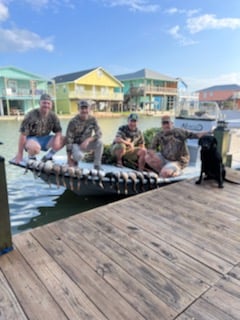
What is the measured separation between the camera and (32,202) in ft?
11.9

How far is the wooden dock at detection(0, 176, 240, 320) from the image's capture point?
1139mm

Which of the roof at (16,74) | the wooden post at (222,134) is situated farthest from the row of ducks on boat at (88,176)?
the roof at (16,74)

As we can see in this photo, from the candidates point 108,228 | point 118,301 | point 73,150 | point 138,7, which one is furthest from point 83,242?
point 138,7

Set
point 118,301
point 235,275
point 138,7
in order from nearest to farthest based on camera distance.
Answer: point 118,301 < point 235,275 < point 138,7

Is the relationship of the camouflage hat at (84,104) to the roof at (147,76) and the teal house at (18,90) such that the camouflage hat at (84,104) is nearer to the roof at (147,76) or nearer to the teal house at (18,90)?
the teal house at (18,90)

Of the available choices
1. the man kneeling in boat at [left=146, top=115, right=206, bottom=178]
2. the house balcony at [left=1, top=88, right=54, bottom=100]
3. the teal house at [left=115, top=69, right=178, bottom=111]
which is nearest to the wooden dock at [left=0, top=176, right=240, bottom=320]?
the man kneeling in boat at [left=146, top=115, right=206, bottom=178]

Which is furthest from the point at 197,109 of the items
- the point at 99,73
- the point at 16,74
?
the point at 99,73

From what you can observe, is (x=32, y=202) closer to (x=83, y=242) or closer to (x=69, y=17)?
(x=83, y=242)

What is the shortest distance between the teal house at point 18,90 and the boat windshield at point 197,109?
16.8 m

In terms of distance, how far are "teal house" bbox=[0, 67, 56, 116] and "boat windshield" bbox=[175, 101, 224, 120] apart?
55.0 ft

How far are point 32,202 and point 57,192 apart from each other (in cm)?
50

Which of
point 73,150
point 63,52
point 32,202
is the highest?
point 63,52

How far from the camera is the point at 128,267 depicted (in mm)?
1439

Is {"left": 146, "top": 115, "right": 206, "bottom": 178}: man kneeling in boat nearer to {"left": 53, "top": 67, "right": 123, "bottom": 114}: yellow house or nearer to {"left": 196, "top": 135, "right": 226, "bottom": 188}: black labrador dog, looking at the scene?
{"left": 196, "top": 135, "right": 226, "bottom": 188}: black labrador dog
